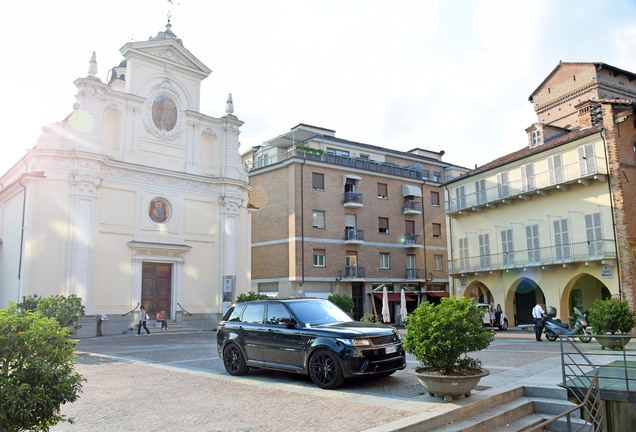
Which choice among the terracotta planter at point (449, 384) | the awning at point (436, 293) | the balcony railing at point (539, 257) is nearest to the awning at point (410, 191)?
the awning at point (436, 293)

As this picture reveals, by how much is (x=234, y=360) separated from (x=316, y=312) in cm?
224

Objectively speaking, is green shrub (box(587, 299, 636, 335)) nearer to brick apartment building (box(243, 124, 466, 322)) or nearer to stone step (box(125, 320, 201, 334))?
stone step (box(125, 320, 201, 334))

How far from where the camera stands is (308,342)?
9508 millimetres

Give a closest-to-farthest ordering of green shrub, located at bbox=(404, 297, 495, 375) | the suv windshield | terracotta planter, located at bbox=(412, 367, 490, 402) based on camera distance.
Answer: terracotta planter, located at bbox=(412, 367, 490, 402), green shrub, located at bbox=(404, 297, 495, 375), the suv windshield

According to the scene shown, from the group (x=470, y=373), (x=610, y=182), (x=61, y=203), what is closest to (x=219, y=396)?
(x=470, y=373)

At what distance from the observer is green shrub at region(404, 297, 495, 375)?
7.75 meters

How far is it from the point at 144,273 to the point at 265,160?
56.9 feet

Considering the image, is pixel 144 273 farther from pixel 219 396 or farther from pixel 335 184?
pixel 219 396

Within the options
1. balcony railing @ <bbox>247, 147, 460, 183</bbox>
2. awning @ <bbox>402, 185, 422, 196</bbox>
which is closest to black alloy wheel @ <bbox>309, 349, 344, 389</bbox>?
balcony railing @ <bbox>247, 147, 460, 183</bbox>

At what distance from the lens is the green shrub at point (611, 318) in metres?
16.1

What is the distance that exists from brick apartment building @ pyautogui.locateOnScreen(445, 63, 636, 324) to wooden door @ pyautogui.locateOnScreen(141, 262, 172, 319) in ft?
63.0

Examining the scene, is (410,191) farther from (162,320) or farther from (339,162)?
(162,320)

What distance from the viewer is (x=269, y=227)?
40.6 m

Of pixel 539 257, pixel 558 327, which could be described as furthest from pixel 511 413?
pixel 539 257
